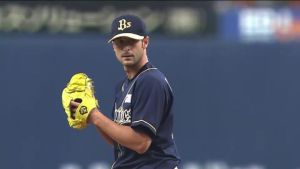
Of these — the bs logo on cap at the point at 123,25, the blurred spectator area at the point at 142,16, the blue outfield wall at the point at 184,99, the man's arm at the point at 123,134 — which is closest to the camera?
the man's arm at the point at 123,134

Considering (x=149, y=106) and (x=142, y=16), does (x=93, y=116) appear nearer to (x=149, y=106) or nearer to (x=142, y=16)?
(x=149, y=106)

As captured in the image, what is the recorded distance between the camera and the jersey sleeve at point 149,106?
3701mm

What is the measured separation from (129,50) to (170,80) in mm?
2819

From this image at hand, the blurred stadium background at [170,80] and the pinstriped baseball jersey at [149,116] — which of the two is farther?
the blurred stadium background at [170,80]

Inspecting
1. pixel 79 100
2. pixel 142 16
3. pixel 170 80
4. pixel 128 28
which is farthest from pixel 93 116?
pixel 142 16

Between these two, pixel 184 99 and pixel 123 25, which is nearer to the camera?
pixel 123 25

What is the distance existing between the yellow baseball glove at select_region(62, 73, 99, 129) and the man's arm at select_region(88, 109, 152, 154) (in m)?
0.04

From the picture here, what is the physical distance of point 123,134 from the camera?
3682mm

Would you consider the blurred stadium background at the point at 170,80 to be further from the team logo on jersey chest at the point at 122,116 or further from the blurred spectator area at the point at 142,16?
the team logo on jersey chest at the point at 122,116

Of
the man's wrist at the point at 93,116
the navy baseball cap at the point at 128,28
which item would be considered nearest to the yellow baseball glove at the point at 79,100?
the man's wrist at the point at 93,116

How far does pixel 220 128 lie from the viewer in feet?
21.8

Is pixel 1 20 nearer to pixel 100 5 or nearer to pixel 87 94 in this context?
pixel 100 5

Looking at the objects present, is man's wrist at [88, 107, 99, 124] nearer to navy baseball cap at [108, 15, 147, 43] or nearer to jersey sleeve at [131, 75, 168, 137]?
jersey sleeve at [131, 75, 168, 137]

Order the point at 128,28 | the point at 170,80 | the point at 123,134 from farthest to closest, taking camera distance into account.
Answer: the point at 170,80 → the point at 128,28 → the point at 123,134
